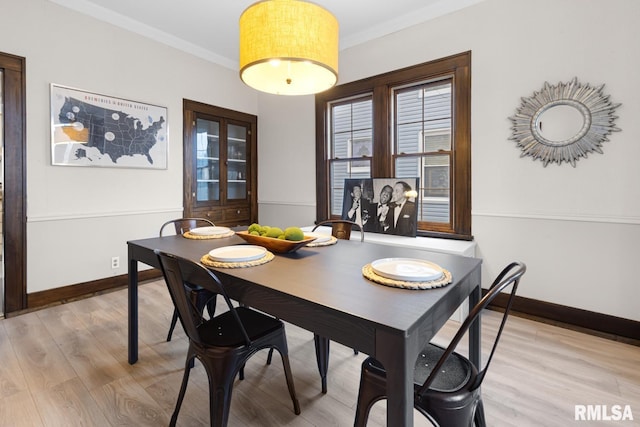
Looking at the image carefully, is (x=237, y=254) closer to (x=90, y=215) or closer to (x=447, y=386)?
(x=447, y=386)

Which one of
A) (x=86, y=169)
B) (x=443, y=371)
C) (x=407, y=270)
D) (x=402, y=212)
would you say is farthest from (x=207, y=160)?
(x=443, y=371)

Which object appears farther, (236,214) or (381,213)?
(236,214)

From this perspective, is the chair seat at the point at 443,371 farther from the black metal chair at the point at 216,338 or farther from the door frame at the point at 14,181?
the door frame at the point at 14,181

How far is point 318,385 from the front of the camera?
1.82 m

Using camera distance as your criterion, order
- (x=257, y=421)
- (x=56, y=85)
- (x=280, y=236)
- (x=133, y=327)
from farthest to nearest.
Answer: (x=56, y=85), (x=133, y=327), (x=280, y=236), (x=257, y=421)

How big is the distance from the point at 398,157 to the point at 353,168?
598mm

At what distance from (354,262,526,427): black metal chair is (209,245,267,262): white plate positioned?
2.21 feet

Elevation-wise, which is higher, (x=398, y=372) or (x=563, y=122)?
(x=563, y=122)

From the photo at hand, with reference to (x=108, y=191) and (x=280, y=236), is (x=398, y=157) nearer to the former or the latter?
(x=280, y=236)

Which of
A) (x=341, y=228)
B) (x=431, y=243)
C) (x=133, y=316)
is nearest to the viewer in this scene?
(x=133, y=316)

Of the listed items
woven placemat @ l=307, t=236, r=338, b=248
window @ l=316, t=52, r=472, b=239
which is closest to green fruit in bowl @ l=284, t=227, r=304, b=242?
woven placemat @ l=307, t=236, r=338, b=248

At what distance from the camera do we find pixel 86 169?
10.4 ft

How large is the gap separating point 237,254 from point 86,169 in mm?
2589

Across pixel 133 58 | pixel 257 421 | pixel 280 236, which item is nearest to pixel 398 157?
pixel 280 236
